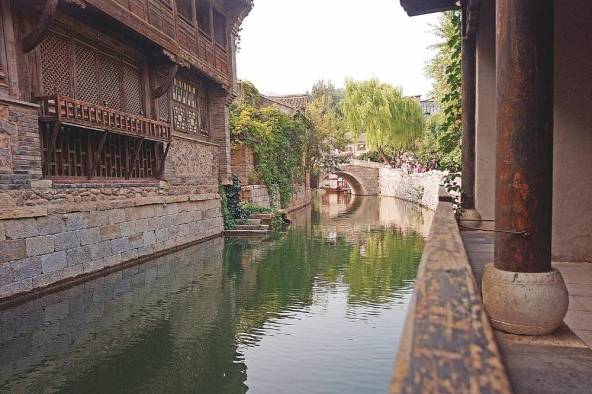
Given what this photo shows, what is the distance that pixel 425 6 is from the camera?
7.27 meters

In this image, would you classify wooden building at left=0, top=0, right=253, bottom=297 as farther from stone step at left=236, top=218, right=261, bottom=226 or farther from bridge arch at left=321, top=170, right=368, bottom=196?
bridge arch at left=321, top=170, right=368, bottom=196

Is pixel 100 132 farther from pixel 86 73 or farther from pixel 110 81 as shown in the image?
pixel 110 81

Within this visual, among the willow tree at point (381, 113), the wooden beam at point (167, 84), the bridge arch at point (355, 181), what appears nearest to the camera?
the wooden beam at point (167, 84)

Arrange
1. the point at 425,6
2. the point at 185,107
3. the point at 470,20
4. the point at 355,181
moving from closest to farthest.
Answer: the point at 470,20
the point at 425,6
the point at 185,107
the point at 355,181

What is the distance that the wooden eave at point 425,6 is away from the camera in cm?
705

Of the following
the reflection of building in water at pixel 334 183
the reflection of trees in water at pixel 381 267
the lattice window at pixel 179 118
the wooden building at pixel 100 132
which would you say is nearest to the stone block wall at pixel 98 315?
the wooden building at pixel 100 132

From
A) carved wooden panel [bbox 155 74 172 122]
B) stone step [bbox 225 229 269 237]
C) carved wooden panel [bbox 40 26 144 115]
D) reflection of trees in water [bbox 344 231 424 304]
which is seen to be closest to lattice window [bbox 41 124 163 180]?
carved wooden panel [bbox 40 26 144 115]

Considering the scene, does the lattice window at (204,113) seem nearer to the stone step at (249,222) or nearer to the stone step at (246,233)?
the stone step at (249,222)

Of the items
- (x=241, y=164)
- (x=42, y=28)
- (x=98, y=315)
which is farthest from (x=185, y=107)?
(x=98, y=315)

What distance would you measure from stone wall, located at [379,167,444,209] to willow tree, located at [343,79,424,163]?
308 cm

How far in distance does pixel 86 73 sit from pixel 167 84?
2.68 metres

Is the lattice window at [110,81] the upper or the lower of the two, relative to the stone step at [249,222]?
upper

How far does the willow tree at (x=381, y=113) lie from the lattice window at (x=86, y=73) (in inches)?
1130

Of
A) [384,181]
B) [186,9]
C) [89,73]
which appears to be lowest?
[384,181]
